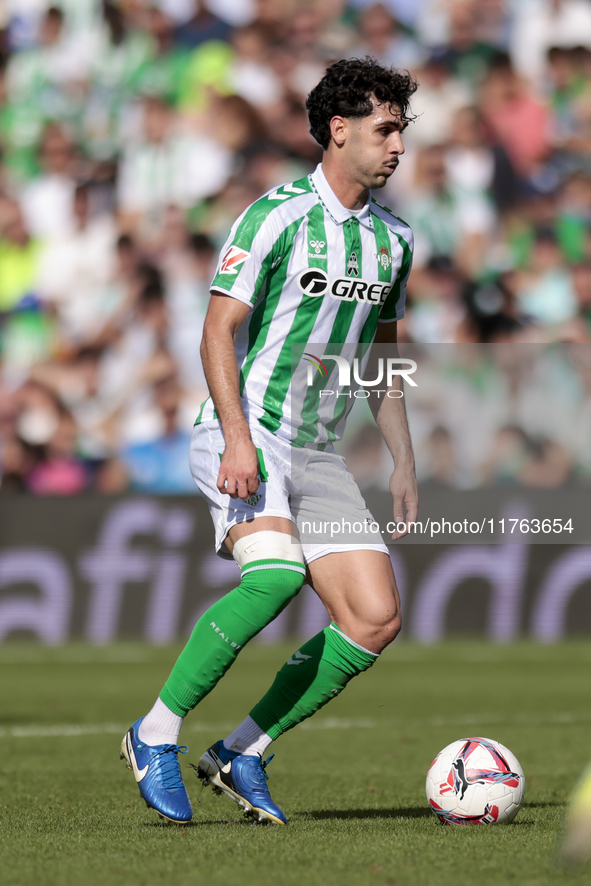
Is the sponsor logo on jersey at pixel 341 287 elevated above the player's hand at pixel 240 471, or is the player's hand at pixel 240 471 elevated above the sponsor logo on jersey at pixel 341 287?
the sponsor logo on jersey at pixel 341 287

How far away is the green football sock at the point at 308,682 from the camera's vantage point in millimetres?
3844

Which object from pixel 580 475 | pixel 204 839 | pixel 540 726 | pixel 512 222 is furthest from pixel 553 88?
pixel 204 839

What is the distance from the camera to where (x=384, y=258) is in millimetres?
3959

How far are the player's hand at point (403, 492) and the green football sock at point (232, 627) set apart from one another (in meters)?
0.62

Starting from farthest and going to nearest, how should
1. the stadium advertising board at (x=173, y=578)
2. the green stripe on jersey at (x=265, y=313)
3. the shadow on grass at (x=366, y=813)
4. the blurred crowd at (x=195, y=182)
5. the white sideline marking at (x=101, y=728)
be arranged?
1. the blurred crowd at (x=195, y=182)
2. the stadium advertising board at (x=173, y=578)
3. the white sideline marking at (x=101, y=728)
4. the shadow on grass at (x=366, y=813)
5. the green stripe on jersey at (x=265, y=313)

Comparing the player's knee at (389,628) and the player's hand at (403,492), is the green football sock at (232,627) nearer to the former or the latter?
the player's knee at (389,628)

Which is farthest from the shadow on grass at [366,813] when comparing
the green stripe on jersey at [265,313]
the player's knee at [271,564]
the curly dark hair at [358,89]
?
the curly dark hair at [358,89]

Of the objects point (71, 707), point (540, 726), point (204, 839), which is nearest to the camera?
point (204, 839)

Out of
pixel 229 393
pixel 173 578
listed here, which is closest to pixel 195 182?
pixel 173 578

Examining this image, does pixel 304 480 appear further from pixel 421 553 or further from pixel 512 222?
pixel 512 222

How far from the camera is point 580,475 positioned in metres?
10.2

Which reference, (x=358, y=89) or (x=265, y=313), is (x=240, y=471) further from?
(x=358, y=89)

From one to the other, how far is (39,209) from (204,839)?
9.32m

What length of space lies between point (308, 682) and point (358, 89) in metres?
1.84
